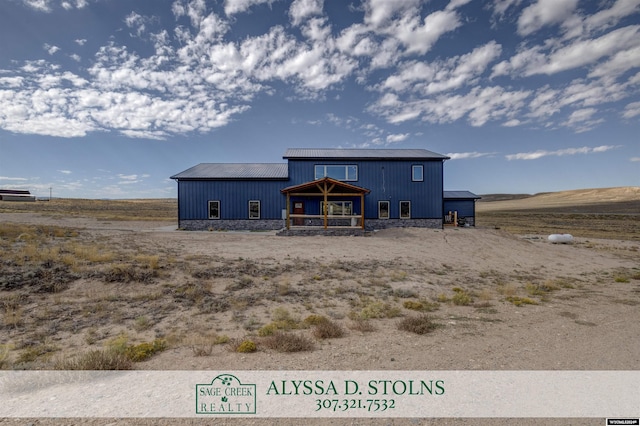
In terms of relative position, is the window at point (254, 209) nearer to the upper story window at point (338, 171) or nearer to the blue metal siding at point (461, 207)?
the upper story window at point (338, 171)

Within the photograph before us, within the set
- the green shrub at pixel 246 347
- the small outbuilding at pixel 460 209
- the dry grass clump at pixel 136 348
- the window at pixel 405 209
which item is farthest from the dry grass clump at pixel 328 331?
Answer: the small outbuilding at pixel 460 209

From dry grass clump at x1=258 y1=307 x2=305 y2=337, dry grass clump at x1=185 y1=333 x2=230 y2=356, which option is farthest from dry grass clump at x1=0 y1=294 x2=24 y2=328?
dry grass clump at x1=258 y1=307 x2=305 y2=337

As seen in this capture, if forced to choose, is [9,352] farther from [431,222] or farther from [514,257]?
[431,222]

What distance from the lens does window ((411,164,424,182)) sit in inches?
1045

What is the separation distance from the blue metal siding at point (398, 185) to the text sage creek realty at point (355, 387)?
22.7 m

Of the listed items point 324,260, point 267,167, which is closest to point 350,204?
point 267,167

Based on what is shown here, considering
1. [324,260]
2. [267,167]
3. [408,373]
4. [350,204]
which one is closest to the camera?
[408,373]

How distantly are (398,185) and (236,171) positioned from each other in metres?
15.7

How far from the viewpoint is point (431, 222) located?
2638cm

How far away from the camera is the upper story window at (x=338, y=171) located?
2633 cm

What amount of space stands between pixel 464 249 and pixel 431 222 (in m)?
8.66

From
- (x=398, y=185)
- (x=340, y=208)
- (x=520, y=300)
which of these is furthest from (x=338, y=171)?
(x=520, y=300)

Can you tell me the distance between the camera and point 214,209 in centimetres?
2655
